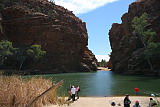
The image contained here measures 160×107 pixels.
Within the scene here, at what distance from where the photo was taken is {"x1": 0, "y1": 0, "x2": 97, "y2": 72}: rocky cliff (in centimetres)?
8181

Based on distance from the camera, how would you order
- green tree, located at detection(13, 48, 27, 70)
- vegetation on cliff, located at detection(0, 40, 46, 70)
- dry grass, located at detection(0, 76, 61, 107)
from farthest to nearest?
green tree, located at detection(13, 48, 27, 70), vegetation on cliff, located at detection(0, 40, 46, 70), dry grass, located at detection(0, 76, 61, 107)

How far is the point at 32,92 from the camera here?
11.4 meters

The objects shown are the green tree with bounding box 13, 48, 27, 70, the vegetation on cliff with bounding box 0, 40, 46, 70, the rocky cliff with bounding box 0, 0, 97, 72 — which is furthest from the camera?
the rocky cliff with bounding box 0, 0, 97, 72

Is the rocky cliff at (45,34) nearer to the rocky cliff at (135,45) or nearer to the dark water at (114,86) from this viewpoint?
the rocky cliff at (135,45)

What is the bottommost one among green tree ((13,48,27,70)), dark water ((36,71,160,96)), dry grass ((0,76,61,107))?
dark water ((36,71,160,96))

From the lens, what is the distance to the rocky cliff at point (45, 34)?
81812mm

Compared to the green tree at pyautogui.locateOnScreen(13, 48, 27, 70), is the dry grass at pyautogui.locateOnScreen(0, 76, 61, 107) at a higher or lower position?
lower

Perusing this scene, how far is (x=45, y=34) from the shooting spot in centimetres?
8219

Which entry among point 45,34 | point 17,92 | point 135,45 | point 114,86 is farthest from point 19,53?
point 17,92

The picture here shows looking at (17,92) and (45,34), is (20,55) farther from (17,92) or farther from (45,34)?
(17,92)

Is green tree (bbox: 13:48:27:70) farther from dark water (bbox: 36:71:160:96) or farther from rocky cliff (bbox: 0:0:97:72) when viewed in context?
dark water (bbox: 36:71:160:96)

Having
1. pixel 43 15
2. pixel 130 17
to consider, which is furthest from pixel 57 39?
pixel 130 17

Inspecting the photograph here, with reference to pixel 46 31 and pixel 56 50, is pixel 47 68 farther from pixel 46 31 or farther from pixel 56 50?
pixel 46 31

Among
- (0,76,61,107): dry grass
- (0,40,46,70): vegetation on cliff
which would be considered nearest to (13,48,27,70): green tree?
(0,40,46,70): vegetation on cliff
